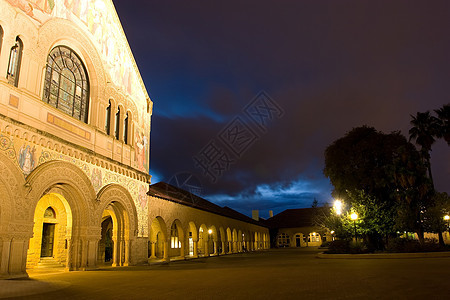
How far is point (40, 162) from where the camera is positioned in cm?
1177

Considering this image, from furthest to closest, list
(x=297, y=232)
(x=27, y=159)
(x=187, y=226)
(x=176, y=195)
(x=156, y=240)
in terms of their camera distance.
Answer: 1. (x=297, y=232)
2. (x=156, y=240)
3. (x=176, y=195)
4. (x=187, y=226)
5. (x=27, y=159)

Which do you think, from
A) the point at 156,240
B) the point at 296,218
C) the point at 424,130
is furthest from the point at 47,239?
the point at 296,218

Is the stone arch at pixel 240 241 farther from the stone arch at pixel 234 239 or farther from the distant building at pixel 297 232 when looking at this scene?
the distant building at pixel 297 232

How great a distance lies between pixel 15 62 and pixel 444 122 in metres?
34.2

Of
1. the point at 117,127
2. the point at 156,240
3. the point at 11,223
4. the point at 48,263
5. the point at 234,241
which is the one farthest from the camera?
the point at 234,241

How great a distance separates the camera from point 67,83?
47.3 feet

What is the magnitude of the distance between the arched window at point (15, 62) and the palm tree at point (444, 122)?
33.7 metres

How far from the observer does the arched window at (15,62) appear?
11.4 metres

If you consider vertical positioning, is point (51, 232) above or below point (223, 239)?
above

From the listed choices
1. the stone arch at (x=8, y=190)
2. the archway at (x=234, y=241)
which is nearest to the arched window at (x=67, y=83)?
the stone arch at (x=8, y=190)

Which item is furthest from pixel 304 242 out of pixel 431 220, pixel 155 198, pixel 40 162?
pixel 40 162

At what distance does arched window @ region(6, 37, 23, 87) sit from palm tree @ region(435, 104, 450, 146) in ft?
111

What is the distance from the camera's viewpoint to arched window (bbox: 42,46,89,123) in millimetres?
13328

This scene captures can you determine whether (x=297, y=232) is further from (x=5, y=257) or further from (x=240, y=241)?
(x=5, y=257)
